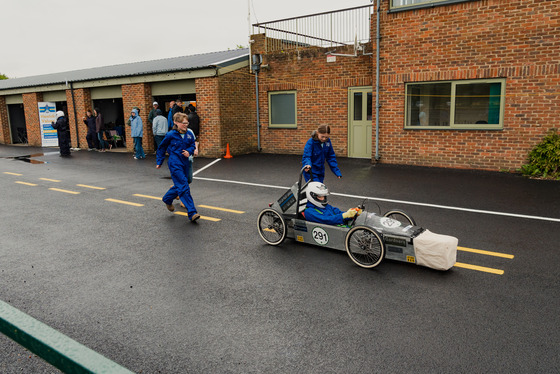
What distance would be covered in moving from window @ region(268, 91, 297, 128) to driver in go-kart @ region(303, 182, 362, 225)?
11.8 meters

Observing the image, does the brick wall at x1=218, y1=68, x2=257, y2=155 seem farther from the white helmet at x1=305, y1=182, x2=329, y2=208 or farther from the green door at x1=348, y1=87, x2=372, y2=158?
the white helmet at x1=305, y1=182, x2=329, y2=208

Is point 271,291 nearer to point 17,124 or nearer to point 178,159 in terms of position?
point 178,159

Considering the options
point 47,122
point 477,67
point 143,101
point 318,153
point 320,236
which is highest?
point 477,67

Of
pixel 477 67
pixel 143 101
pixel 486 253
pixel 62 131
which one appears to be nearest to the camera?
pixel 486 253

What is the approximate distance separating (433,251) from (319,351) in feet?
7.56

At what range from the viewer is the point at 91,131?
21406 millimetres

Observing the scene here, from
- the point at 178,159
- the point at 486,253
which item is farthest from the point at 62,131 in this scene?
the point at 486,253

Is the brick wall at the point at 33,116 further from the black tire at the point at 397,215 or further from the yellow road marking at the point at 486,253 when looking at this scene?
the yellow road marking at the point at 486,253

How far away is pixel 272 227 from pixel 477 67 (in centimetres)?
923

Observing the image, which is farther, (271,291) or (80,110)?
(80,110)

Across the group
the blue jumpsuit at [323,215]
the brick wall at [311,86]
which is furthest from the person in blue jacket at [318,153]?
the brick wall at [311,86]

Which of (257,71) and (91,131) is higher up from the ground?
(257,71)

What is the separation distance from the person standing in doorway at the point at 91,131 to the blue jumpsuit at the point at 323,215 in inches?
706

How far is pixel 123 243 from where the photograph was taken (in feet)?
22.7
